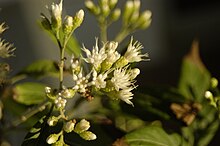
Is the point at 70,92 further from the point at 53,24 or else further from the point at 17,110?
the point at 17,110

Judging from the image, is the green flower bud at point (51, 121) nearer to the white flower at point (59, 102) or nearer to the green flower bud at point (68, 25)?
the white flower at point (59, 102)

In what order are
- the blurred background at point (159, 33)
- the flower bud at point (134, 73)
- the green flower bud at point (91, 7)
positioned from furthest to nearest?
the blurred background at point (159, 33) → the green flower bud at point (91, 7) → the flower bud at point (134, 73)

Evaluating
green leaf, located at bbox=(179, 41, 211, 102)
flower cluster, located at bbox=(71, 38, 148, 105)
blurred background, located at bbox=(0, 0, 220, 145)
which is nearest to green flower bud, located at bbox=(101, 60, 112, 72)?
flower cluster, located at bbox=(71, 38, 148, 105)

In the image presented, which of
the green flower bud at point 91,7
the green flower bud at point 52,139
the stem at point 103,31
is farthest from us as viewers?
the green flower bud at point 91,7

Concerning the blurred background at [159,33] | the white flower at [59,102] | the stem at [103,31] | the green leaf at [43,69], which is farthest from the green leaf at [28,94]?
the blurred background at [159,33]

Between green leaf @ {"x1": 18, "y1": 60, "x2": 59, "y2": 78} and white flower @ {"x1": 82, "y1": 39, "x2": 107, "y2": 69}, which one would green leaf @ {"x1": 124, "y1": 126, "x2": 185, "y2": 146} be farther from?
green leaf @ {"x1": 18, "y1": 60, "x2": 59, "y2": 78}
